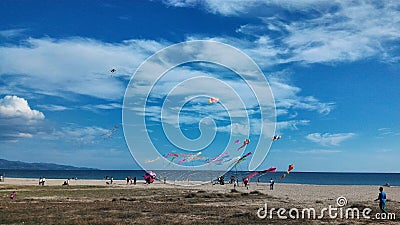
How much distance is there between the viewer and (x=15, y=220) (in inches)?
868

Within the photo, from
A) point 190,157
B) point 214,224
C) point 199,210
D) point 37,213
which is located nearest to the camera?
point 214,224

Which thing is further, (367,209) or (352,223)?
(367,209)

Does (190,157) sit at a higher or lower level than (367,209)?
higher

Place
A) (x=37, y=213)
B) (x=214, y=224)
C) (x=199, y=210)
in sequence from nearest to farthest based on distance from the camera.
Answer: (x=214, y=224) → (x=37, y=213) → (x=199, y=210)

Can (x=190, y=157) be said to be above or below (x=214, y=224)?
above

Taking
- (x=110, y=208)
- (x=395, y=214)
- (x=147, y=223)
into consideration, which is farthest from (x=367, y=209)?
(x=110, y=208)

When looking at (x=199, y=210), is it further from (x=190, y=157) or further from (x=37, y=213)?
(x=190, y=157)

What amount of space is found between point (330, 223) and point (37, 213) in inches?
662

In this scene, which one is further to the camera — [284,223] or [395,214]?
[395,214]

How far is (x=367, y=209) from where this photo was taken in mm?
27781

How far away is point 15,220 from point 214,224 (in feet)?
34.4

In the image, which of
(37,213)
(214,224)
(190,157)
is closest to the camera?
(214,224)

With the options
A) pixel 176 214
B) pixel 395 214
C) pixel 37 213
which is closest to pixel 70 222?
pixel 37 213

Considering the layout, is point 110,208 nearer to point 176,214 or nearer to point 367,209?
point 176,214
